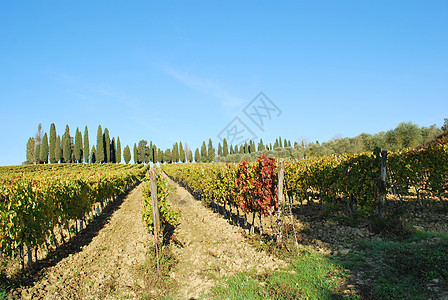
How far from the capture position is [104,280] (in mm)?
5531

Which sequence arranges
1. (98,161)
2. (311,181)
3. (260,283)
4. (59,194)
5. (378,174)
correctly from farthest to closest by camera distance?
(98,161) < (311,181) < (378,174) < (59,194) < (260,283)

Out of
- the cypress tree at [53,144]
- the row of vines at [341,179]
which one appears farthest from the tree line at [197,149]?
the row of vines at [341,179]

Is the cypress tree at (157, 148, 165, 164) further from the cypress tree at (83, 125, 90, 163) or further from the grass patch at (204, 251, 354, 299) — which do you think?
the grass patch at (204, 251, 354, 299)

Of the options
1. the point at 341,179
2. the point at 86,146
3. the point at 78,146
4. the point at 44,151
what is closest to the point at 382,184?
the point at 341,179

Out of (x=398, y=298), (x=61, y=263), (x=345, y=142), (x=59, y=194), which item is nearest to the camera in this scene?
(x=398, y=298)

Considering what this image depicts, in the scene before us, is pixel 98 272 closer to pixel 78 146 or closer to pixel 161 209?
pixel 161 209

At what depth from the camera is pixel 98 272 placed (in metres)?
5.95

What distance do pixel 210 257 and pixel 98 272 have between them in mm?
2853

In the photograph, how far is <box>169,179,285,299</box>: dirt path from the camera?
17.6ft

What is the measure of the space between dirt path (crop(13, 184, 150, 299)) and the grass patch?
6.59ft

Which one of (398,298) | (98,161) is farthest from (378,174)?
(98,161)

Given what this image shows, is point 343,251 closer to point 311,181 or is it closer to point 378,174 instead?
point 378,174

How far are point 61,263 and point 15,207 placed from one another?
1.95 metres

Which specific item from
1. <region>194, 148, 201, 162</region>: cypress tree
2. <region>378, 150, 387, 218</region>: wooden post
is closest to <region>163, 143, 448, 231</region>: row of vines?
<region>378, 150, 387, 218</region>: wooden post
